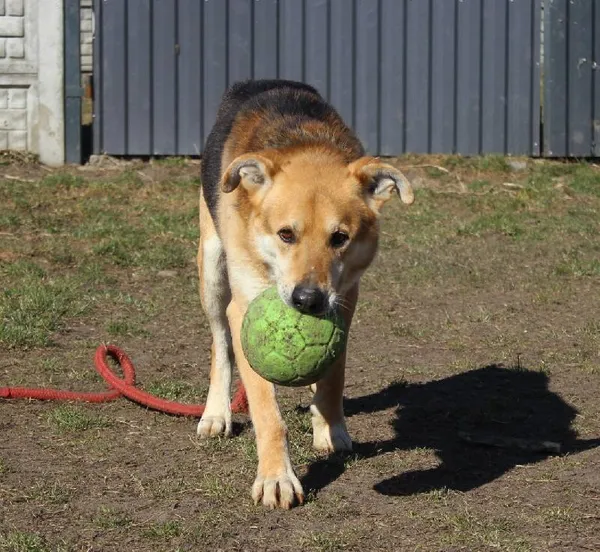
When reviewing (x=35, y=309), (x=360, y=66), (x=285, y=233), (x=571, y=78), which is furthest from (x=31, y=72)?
(x=285, y=233)

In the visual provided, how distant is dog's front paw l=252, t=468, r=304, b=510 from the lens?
4301 mm

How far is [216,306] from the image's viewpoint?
5.66 meters

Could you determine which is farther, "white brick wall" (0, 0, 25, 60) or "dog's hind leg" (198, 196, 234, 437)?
"white brick wall" (0, 0, 25, 60)

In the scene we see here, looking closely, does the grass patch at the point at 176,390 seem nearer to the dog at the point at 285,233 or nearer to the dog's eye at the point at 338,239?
the dog at the point at 285,233

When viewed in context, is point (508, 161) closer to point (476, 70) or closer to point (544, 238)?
point (476, 70)

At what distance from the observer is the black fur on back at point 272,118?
516cm

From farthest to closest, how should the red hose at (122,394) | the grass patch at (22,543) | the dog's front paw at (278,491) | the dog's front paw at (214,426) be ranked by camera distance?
the red hose at (122,394) < the dog's front paw at (214,426) < the dog's front paw at (278,491) < the grass patch at (22,543)

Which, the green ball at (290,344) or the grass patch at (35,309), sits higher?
the green ball at (290,344)

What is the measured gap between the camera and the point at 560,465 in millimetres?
4848

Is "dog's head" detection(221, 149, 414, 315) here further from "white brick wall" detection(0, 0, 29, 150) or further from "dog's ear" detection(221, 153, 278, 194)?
"white brick wall" detection(0, 0, 29, 150)

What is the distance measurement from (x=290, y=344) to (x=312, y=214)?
607 mm

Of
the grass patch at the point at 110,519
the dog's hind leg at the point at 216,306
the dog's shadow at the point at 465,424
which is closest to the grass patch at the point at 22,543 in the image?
the grass patch at the point at 110,519

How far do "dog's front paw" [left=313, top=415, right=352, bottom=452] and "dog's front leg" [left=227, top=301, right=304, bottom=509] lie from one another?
1.75 feet

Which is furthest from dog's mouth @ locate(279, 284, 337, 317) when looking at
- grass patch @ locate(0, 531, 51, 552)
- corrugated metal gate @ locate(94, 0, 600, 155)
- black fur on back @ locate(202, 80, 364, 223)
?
corrugated metal gate @ locate(94, 0, 600, 155)
